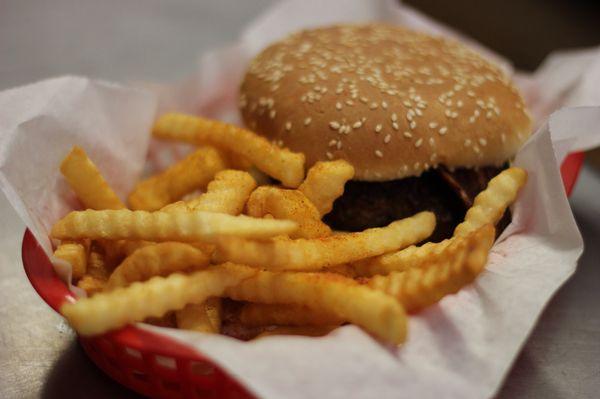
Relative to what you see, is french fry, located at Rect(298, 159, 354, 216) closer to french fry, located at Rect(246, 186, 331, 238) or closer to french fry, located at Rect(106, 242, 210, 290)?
french fry, located at Rect(246, 186, 331, 238)

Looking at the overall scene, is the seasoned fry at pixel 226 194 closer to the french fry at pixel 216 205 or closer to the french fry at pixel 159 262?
the french fry at pixel 216 205

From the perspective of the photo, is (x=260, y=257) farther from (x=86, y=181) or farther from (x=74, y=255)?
(x=86, y=181)

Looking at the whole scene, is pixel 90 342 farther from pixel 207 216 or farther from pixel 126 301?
pixel 207 216

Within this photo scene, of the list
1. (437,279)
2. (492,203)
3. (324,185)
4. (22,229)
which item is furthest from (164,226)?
(22,229)

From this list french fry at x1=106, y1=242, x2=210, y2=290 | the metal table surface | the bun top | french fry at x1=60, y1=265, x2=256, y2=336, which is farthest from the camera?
the bun top

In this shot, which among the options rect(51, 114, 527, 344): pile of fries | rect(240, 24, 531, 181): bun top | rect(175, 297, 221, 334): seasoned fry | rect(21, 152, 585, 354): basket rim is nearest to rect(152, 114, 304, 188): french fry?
rect(51, 114, 527, 344): pile of fries
